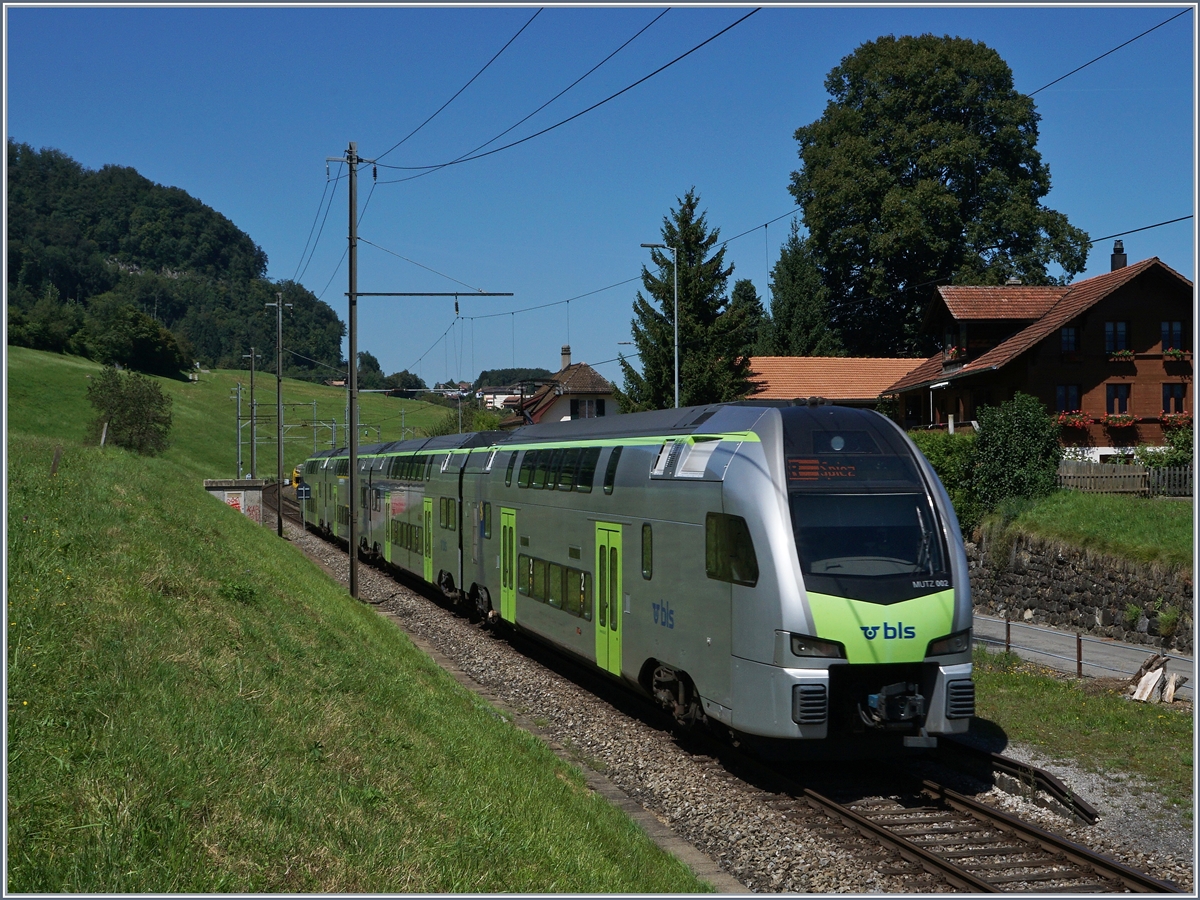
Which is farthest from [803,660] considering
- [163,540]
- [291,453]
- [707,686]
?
[291,453]

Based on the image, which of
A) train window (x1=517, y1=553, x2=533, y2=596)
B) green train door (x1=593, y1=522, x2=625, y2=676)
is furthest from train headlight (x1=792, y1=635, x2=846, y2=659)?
train window (x1=517, y1=553, x2=533, y2=596)

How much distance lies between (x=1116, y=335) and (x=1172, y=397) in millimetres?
2768

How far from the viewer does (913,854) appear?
850 centimetres

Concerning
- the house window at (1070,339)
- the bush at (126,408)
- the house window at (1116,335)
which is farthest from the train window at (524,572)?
the bush at (126,408)

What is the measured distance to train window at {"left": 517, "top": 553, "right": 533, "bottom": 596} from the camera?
57.5 ft

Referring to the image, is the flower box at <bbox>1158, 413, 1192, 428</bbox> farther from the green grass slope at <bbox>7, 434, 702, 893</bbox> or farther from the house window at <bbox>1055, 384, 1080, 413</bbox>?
the green grass slope at <bbox>7, 434, 702, 893</bbox>

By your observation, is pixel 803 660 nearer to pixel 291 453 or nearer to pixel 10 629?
pixel 10 629

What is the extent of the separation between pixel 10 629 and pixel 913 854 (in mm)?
7044

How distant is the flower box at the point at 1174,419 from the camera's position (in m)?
32.9

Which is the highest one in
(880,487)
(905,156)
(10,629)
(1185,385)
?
(905,156)

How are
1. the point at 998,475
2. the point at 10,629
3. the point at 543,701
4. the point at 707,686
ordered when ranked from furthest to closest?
the point at 998,475 < the point at 543,701 < the point at 707,686 < the point at 10,629

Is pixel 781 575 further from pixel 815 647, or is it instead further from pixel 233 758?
pixel 233 758

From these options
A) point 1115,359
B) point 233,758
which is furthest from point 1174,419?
point 233,758

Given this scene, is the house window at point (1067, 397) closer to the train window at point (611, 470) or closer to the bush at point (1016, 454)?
the bush at point (1016, 454)
